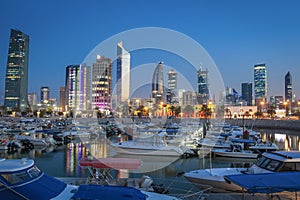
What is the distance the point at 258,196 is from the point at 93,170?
7.06 metres

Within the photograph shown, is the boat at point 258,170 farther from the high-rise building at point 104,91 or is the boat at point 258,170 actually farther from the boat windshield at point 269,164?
the high-rise building at point 104,91

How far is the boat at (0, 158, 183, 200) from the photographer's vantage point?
7.41 metres

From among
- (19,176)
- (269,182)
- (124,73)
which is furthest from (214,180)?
(124,73)

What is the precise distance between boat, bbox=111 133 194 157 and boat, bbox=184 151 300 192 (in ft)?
43.3

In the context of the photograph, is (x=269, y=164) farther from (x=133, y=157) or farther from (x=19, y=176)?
(x=133, y=157)

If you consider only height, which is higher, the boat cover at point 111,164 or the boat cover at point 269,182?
the boat cover at point 269,182

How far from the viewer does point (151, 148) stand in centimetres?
2828

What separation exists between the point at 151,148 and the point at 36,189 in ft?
68.8

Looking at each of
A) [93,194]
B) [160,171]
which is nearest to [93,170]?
[93,194]

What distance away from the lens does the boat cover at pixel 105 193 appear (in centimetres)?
740

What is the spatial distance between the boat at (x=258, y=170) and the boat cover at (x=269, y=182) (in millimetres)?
3900

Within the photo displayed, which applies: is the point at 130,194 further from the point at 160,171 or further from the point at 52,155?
the point at 52,155

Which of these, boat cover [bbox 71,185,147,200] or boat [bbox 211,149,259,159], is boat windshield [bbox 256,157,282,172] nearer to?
boat cover [bbox 71,185,147,200]

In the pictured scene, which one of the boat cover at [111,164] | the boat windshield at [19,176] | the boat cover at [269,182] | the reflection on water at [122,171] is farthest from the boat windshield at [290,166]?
the boat windshield at [19,176]
